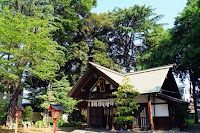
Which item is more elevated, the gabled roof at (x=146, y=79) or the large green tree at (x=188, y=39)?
the large green tree at (x=188, y=39)

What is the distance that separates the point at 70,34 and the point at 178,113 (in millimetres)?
17481

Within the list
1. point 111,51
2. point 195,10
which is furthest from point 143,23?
point 195,10

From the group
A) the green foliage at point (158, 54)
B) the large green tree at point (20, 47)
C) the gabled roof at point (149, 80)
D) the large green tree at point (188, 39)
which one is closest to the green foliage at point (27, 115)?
the large green tree at point (20, 47)

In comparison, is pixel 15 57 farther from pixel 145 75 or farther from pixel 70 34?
pixel 70 34

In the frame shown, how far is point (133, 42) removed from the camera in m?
35.4

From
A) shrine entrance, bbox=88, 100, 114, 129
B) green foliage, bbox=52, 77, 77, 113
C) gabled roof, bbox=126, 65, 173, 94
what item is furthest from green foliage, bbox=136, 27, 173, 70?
green foliage, bbox=52, 77, 77, 113

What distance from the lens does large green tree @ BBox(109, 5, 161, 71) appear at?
32344 mm

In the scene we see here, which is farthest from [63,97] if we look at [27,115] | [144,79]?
[144,79]

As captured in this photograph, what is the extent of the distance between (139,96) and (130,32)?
19.0 metres

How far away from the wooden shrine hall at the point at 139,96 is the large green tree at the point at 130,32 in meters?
15.0

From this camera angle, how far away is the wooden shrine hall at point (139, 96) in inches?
612

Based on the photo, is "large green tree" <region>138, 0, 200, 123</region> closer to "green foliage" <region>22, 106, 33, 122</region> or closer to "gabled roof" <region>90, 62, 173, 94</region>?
"gabled roof" <region>90, 62, 173, 94</region>

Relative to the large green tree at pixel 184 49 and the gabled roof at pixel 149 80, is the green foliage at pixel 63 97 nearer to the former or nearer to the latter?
the gabled roof at pixel 149 80

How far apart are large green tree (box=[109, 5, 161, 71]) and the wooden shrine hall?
589 inches
